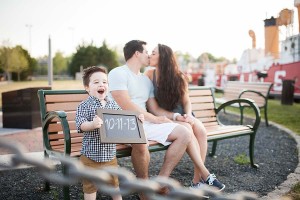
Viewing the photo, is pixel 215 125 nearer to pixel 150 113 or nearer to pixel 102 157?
pixel 150 113

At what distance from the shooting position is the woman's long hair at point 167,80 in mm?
3768

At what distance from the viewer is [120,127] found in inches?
110

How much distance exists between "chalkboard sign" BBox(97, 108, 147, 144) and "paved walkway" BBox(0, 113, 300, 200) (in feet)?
4.44

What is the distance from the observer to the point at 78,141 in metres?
3.49

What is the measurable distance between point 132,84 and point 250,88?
19.3ft

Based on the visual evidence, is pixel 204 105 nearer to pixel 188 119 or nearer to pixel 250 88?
pixel 188 119

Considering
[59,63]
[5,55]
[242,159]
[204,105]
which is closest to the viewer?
[242,159]

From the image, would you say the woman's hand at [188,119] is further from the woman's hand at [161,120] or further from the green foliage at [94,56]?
the green foliage at [94,56]

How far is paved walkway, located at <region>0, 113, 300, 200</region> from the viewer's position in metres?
3.38

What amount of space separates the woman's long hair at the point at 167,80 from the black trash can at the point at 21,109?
4232 mm

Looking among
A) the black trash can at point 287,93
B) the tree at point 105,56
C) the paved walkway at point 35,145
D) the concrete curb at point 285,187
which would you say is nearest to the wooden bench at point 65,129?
the concrete curb at point 285,187

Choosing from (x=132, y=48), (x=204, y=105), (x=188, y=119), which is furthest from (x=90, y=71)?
(x=204, y=105)

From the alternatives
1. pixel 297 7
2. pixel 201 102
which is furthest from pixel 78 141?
pixel 297 7

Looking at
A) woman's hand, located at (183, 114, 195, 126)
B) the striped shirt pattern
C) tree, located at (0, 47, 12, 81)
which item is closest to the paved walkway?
woman's hand, located at (183, 114, 195, 126)
